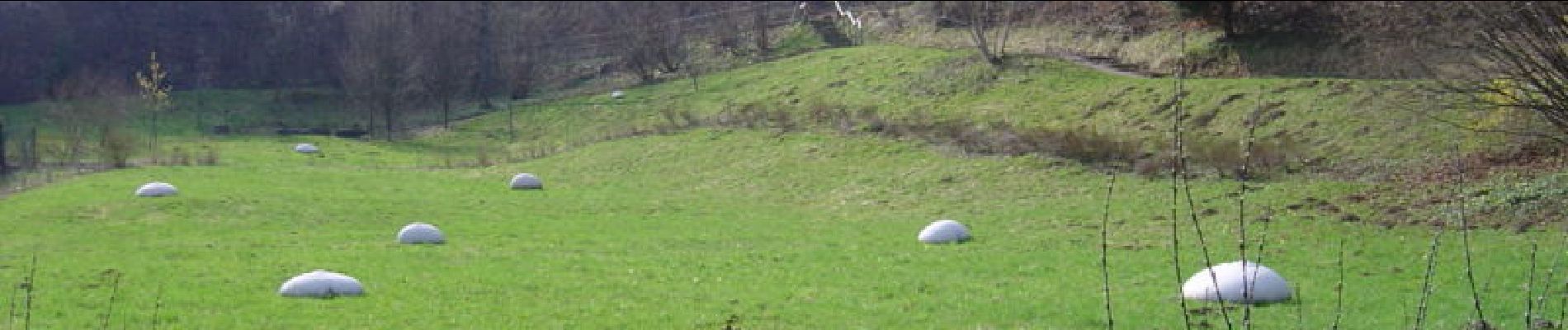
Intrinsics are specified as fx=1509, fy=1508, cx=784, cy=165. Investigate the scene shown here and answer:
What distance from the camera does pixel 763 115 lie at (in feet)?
176

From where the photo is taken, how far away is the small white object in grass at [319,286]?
61.4ft

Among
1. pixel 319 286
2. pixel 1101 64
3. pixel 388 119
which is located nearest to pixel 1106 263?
pixel 319 286

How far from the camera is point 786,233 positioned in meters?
30.6

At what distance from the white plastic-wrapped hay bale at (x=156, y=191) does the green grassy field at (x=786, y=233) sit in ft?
1.54

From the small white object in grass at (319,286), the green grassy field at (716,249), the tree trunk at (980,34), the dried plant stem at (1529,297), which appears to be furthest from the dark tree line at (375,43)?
the dried plant stem at (1529,297)

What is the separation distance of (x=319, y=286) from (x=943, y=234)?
1177 cm

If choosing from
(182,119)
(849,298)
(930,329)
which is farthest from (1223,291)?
(182,119)

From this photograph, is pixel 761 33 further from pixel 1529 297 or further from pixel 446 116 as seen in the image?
pixel 1529 297

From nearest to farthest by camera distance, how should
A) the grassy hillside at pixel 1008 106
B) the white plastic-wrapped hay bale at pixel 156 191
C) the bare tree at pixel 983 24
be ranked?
the grassy hillside at pixel 1008 106, the white plastic-wrapped hay bale at pixel 156 191, the bare tree at pixel 983 24

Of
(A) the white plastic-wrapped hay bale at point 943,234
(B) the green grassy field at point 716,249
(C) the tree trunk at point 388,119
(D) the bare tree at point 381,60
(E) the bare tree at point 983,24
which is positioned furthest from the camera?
(D) the bare tree at point 381,60

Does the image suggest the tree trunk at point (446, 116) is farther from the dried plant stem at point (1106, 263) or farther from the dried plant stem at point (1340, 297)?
the dried plant stem at point (1340, 297)

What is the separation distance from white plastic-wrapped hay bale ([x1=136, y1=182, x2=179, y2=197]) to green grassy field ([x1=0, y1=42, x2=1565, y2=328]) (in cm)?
47

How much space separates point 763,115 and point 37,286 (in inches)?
1346

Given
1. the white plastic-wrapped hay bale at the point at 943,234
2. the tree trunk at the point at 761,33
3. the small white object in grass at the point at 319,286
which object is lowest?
the small white object in grass at the point at 319,286
